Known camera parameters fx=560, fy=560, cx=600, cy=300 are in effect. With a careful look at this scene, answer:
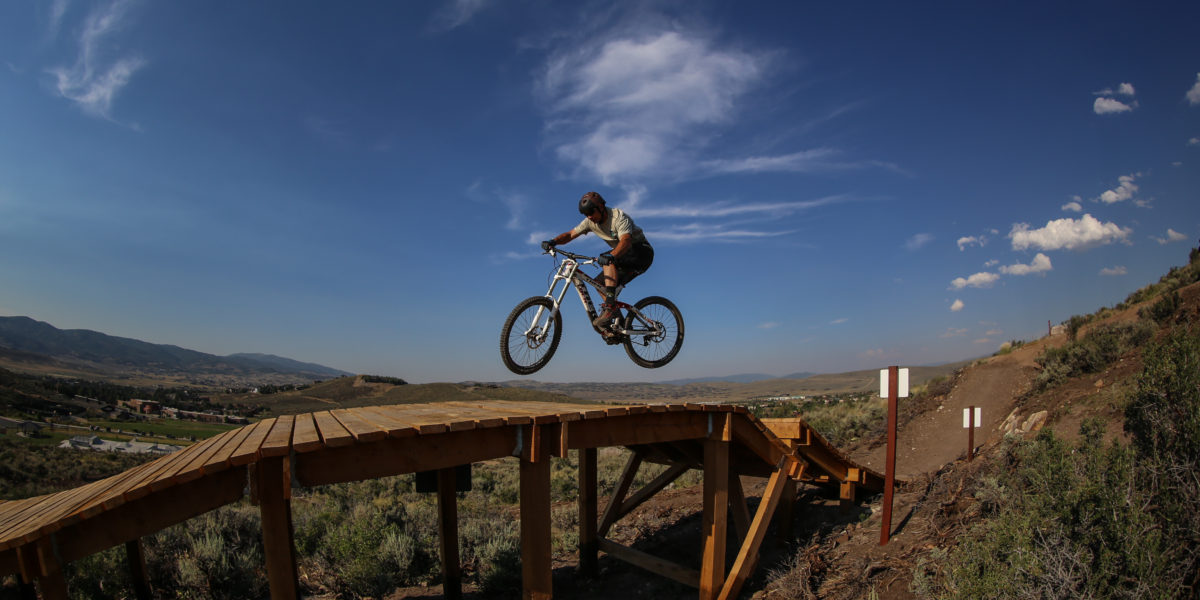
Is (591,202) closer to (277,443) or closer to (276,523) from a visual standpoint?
(277,443)

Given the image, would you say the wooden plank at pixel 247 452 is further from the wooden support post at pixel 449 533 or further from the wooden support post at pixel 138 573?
the wooden support post at pixel 449 533

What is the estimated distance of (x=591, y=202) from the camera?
745 centimetres

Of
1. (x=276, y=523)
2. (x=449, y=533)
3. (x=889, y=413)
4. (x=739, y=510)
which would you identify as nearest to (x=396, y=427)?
(x=276, y=523)

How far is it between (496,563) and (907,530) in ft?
21.9

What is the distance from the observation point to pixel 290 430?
5.51m

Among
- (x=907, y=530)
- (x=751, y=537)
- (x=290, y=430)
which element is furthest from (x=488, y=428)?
(x=907, y=530)

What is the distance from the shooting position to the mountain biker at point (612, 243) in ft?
24.5

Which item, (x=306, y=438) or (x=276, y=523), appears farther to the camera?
(x=306, y=438)

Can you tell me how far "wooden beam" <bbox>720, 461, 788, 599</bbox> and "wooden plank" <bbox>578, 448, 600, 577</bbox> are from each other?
2700 mm

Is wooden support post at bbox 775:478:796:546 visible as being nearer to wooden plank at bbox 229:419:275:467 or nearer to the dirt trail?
the dirt trail

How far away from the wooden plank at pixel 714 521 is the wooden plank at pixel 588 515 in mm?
2315

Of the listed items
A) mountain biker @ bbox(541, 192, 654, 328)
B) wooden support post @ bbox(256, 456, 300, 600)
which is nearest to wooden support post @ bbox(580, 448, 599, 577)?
mountain biker @ bbox(541, 192, 654, 328)

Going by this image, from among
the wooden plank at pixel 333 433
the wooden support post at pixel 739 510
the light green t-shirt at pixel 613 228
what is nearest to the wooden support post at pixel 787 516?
the wooden support post at pixel 739 510

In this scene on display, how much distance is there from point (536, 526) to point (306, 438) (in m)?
2.53
